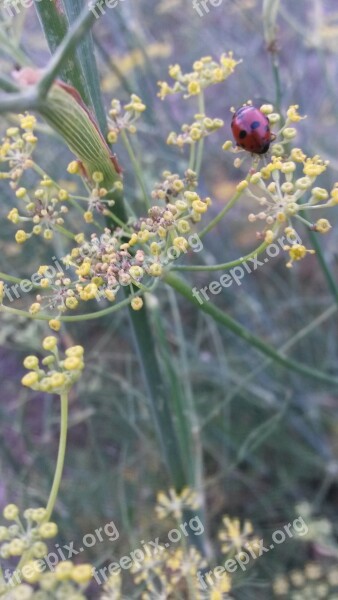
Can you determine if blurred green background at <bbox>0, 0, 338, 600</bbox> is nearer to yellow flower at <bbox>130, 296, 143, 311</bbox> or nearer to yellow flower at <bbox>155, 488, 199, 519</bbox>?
yellow flower at <bbox>155, 488, 199, 519</bbox>

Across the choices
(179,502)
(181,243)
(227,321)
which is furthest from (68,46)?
(179,502)

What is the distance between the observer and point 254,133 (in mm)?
881

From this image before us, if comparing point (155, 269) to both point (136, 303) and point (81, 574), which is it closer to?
point (136, 303)

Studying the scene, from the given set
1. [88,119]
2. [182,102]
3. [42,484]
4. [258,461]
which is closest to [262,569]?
[258,461]

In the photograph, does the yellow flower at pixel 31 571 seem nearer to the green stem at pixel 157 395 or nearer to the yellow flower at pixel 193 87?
the green stem at pixel 157 395

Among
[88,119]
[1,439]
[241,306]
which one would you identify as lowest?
[88,119]

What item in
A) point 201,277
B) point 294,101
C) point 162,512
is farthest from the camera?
point 201,277

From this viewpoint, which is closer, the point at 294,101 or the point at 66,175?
the point at 66,175

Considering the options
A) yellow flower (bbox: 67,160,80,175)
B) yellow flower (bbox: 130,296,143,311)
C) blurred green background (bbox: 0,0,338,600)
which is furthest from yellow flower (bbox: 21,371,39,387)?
blurred green background (bbox: 0,0,338,600)

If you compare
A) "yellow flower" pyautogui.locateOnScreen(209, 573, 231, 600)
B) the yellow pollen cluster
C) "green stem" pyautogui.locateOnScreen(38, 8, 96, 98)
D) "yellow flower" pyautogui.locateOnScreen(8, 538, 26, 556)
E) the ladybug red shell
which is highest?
the yellow pollen cluster

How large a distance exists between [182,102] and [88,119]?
109 inches

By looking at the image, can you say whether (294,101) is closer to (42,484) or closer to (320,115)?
(320,115)

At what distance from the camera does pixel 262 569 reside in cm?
172

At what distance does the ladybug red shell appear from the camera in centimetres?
88
